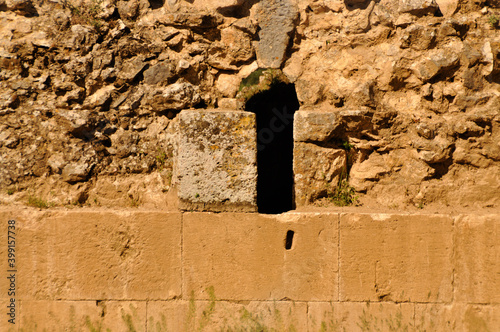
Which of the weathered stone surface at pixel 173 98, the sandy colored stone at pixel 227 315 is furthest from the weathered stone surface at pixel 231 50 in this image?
the sandy colored stone at pixel 227 315

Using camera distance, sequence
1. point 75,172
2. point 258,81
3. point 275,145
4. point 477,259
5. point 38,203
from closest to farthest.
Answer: point 477,259, point 38,203, point 75,172, point 258,81, point 275,145

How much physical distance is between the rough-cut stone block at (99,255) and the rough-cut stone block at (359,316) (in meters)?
1.18

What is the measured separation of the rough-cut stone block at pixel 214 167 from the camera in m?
4.00

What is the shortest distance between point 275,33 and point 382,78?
3.54ft

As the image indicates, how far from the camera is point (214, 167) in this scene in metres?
4.01

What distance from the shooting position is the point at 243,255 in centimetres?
399

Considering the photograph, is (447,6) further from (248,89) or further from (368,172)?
(248,89)

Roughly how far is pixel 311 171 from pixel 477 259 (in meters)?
1.55

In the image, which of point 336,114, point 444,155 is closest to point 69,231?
point 336,114

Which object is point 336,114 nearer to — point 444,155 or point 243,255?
point 444,155

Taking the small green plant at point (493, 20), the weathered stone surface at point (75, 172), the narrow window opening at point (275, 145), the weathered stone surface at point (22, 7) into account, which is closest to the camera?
the weathered stone surface at point (75, 172)

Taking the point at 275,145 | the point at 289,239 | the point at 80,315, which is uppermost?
the point at 275,145

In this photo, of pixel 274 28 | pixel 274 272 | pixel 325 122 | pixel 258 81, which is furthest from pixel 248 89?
pixel 274 272

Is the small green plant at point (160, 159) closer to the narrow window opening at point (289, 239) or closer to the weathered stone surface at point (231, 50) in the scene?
the weathered stone surface at point (231, 50)
